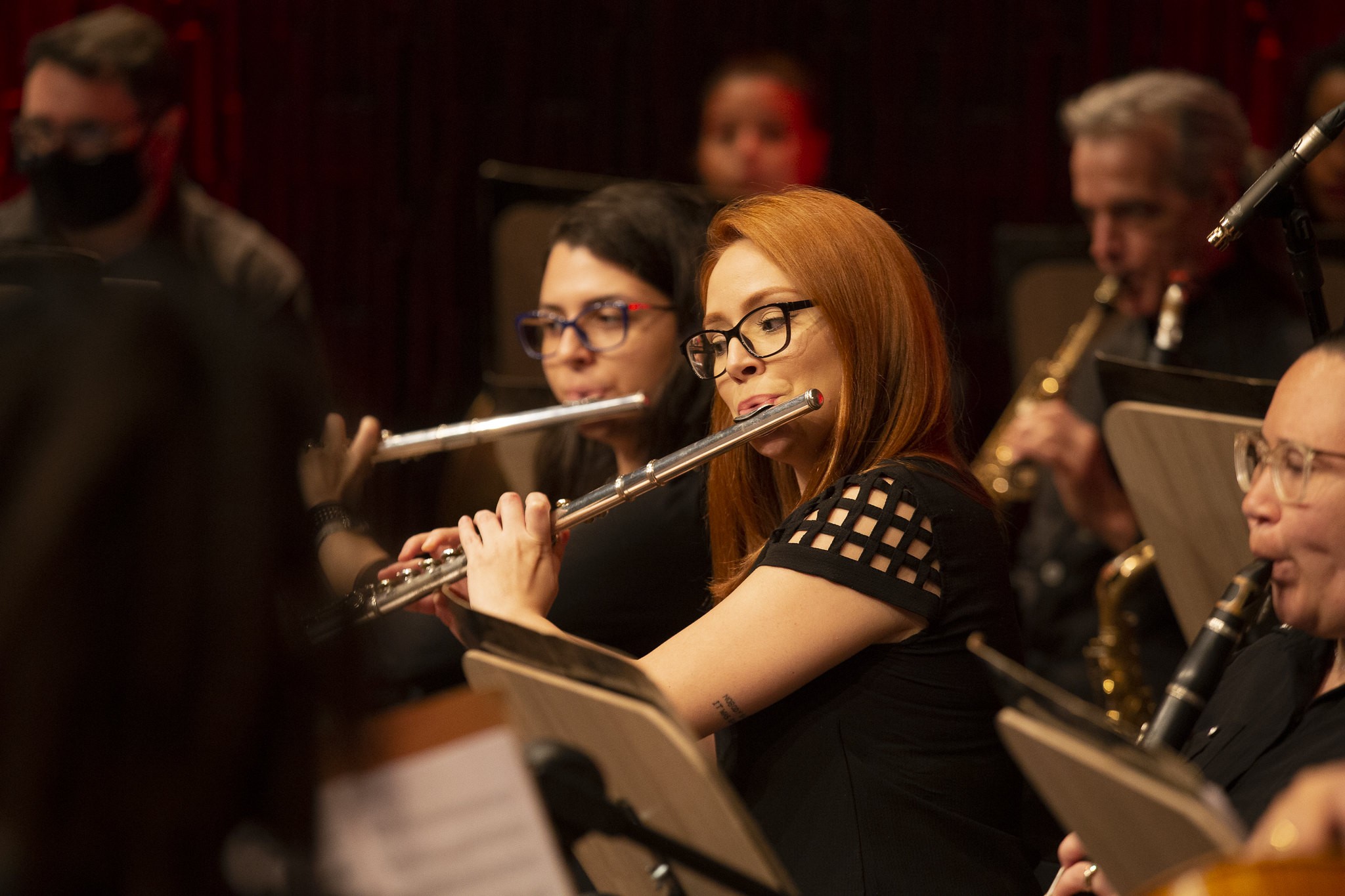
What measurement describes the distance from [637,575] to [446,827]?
1106 millimetres

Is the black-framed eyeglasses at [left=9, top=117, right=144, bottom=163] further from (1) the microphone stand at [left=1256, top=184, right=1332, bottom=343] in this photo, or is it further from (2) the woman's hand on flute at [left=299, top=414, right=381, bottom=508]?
(1) the microphone stand at [left=1256, top=184, right=1332, bottom=343]

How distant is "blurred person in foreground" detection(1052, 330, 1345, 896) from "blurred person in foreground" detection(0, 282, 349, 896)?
915mm

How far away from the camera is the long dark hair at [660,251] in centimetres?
220

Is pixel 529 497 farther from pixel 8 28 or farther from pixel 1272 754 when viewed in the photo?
pixel 8 28

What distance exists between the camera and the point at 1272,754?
4.61ft

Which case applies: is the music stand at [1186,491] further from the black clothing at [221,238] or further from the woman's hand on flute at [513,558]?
the black clothing at [221,238]

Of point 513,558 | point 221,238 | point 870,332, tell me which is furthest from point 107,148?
point 870,332

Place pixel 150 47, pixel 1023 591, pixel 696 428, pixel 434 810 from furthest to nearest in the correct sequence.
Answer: pixel 150 47, pixel 1023 591, pixel 696 428, pixel 434 810

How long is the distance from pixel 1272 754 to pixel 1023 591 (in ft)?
5.09

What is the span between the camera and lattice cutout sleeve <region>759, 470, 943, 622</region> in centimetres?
150

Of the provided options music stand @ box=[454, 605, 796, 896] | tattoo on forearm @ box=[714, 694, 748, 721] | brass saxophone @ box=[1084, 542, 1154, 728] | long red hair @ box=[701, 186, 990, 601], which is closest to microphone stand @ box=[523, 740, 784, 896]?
music stand @ box=[454, 605, 796, 896]

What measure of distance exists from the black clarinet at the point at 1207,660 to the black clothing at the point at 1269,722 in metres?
0.02

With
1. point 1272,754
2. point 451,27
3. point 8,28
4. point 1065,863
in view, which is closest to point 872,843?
point 1065,863

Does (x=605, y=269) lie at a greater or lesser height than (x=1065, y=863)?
greater
